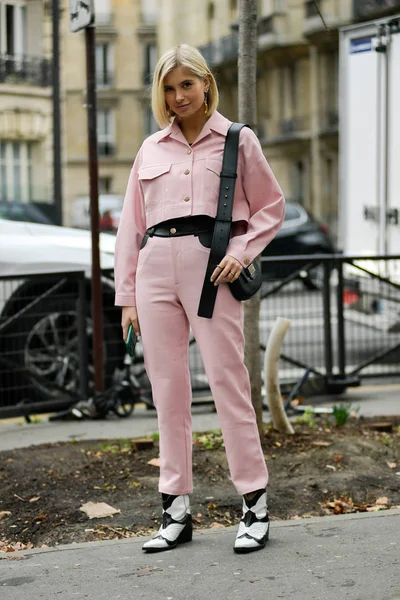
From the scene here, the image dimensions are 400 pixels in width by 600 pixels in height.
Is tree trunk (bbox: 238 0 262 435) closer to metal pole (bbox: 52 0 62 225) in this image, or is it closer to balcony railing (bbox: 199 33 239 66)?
metal pole (bbox: 52 0 62 225)

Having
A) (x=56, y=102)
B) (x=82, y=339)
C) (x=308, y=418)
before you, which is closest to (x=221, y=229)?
(x=308, y=418)

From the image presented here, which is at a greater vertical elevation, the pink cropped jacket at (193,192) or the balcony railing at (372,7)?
the balcony railing at (372,7)

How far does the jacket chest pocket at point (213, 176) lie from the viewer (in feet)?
14.4

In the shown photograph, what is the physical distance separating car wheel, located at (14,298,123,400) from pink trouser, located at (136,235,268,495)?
11.9ft

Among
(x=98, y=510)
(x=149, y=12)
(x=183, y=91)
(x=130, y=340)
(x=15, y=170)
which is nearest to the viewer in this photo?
(x=183, y=91)

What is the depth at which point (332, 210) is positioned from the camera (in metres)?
43.9

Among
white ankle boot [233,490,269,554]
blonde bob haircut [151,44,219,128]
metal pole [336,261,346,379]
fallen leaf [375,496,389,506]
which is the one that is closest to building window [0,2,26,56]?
metal pole [336,261,346,379]

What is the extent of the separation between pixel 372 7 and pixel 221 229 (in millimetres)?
34925

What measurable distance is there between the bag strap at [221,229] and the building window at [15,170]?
3448cm

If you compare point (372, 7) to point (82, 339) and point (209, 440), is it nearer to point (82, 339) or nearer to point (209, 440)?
point (82, 339)

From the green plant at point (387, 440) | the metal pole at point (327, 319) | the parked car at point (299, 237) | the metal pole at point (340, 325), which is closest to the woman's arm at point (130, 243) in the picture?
the green plant at point (387, 440)

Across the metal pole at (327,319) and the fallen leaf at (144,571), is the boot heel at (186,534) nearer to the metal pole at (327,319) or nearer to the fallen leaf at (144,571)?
the fallen leaf at (144,571)

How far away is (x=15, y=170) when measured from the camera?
128ft

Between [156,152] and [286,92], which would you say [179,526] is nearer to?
[156,152]
